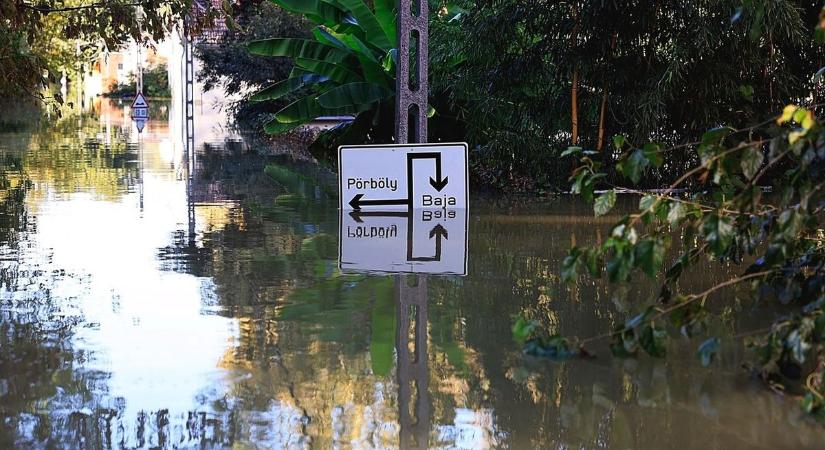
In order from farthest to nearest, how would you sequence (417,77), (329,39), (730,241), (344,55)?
(329,39) < (344,55) < (417,77) < (730,241)

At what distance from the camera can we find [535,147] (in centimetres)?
1681

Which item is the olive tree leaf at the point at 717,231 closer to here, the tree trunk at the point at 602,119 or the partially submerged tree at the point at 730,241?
the partially submerged tree at the point at 730,241

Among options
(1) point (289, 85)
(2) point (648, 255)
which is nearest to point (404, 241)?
(2) point (648, 255)

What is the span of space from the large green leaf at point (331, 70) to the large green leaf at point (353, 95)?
87 centimetres

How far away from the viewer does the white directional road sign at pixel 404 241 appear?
1058 cm

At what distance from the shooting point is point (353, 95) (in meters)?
21.8

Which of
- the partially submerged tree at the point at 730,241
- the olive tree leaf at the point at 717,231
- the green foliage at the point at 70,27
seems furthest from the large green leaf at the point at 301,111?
the olive tree leaf at the point at 717,231

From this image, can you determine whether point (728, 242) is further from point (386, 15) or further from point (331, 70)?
point (331, 70)

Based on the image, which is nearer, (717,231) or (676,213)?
(717,231)

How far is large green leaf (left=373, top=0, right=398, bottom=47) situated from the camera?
21266 millimetres

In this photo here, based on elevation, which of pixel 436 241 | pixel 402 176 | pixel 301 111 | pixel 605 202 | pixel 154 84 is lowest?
pixel 436 241

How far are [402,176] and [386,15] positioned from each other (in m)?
7.82

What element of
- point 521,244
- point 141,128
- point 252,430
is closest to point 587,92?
point 521,244

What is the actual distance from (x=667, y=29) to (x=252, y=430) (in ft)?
37.3
